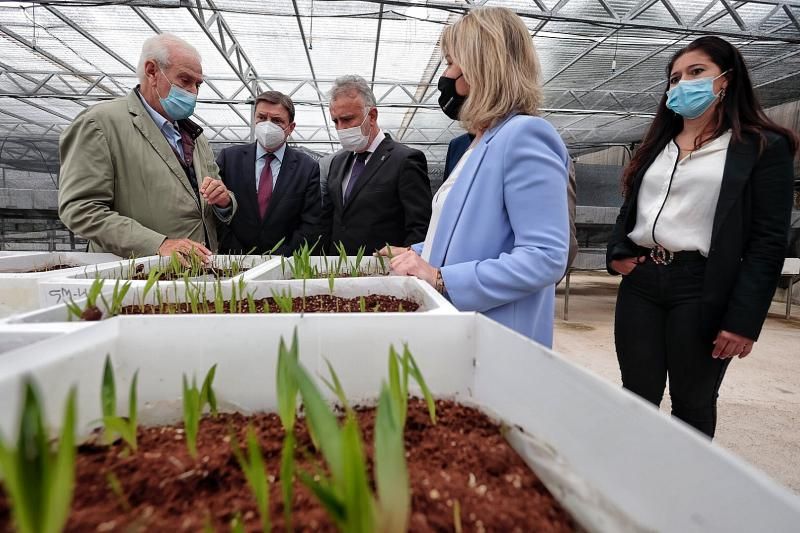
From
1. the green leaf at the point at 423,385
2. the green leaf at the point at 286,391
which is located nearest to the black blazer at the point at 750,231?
the green leaf at the point at 423,385

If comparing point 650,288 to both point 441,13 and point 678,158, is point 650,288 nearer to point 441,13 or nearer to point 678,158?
point 678,158

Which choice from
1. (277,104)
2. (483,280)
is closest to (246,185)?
(277,104)

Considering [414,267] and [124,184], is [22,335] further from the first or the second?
[124,184]

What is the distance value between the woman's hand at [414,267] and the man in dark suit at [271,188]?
1106mm

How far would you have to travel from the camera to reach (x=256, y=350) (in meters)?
0.57

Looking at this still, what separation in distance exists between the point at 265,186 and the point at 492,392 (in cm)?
198

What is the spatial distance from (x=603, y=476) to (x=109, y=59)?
880cm

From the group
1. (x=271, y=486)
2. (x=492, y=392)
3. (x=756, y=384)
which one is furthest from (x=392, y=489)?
(x=756, y=384)

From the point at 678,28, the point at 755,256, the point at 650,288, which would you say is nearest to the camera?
the point at 755,256

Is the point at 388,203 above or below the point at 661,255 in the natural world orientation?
above

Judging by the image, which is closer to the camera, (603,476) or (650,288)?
(603,476)

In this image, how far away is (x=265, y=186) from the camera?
7.33ft

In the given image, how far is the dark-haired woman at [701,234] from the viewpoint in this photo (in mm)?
1229

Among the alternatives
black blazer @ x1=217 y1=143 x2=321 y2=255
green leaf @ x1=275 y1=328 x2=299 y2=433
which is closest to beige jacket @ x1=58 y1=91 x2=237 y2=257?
black blazer @ x1=217 y1=143 x2=321 y2=255
